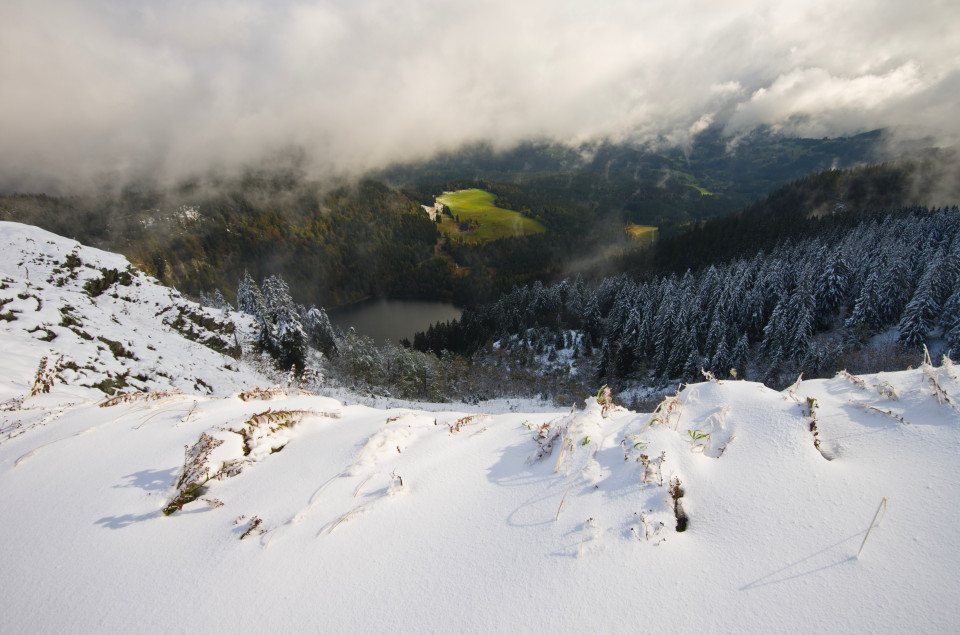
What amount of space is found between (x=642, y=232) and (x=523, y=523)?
20124 centimetres

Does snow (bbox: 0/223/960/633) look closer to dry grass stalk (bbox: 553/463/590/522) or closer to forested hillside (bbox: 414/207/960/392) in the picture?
dry grass stalk (bbox: 553/463/590/522)

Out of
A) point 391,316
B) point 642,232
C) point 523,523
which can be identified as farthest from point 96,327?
point 642,232

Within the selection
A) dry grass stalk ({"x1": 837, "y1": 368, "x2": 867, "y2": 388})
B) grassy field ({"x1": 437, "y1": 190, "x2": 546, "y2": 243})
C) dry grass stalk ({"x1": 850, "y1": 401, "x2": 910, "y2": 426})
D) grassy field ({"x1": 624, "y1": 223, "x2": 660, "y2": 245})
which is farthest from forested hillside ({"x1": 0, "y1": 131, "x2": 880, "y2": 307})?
dry grass stalk ({"x1": 850, "y1": 401, "x2": 910, "y2": 426})

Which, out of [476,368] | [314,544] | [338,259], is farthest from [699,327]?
[338,259]

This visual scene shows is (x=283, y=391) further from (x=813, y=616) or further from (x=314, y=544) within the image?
(x=813, y=616)

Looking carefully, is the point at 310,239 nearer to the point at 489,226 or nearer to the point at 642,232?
the point at 489,226

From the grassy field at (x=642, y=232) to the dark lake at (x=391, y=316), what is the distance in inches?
3724

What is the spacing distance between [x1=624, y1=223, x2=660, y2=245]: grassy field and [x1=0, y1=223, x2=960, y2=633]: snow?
17524cm

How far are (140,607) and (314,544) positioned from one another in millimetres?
1235

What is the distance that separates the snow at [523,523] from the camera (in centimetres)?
237

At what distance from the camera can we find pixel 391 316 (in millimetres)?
127000

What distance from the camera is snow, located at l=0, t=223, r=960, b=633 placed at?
2365 millimetres

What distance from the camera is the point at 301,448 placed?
5.07 metres

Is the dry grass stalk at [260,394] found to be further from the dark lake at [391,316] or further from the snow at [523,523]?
the dark lake at [391,316]
